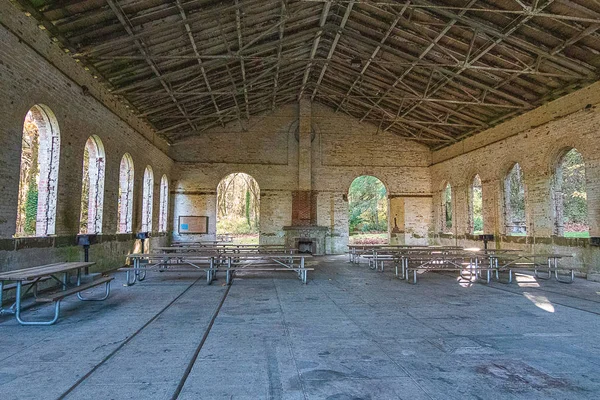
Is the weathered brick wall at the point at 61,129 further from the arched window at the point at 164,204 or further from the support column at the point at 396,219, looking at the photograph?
the support column at the point at 396,219

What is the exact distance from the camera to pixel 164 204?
15.6m

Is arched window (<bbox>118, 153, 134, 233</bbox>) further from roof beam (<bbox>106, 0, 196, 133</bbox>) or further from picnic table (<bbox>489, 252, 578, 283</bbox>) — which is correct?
picnic table (<bbox>489, 252, 578, 283</bbox>)

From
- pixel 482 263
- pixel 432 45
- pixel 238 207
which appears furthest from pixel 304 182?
pixel 238 207

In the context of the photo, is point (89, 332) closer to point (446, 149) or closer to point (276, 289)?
point (276, 289)

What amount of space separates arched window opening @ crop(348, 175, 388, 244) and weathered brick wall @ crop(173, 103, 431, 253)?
11.7 meters

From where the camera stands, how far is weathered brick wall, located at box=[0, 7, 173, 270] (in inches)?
235

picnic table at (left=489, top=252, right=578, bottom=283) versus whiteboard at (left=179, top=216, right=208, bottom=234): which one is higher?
whiteboard at (left=179, top=216, right=208, bottom=234)

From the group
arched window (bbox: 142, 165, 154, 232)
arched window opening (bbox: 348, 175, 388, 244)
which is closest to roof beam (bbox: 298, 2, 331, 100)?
arched window (bbox: 142, 165, 154, 232)

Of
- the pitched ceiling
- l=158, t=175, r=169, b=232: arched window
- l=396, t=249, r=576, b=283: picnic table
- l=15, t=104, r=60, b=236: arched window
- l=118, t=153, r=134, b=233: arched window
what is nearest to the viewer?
l=15, t=104, r=60, b=236: arched window

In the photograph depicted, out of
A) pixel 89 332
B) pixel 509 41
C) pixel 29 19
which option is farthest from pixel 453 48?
pixel 89 332

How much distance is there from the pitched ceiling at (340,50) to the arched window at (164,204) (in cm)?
210

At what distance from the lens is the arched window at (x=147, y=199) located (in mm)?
13305

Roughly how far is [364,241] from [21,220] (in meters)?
19.3

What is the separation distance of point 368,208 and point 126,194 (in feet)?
71.4
